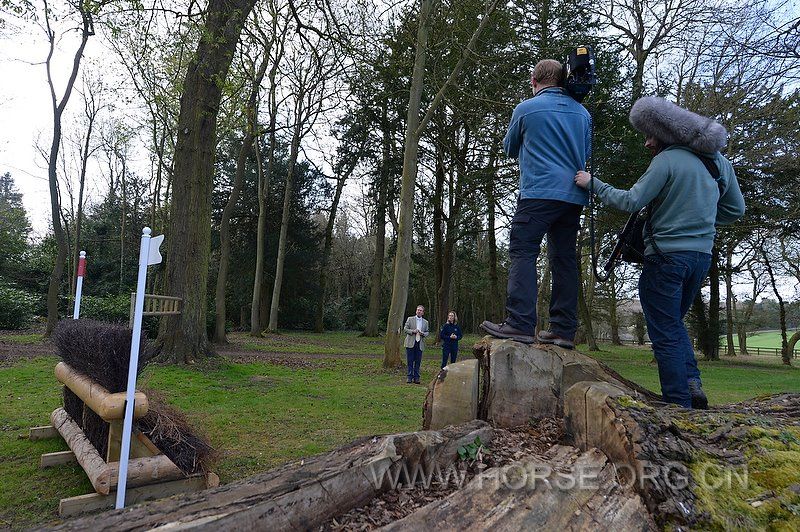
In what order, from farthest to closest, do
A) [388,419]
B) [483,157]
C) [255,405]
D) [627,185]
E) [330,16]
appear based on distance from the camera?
[483,157] → [627,185] → [330,16] → [255,405] → [388,419]

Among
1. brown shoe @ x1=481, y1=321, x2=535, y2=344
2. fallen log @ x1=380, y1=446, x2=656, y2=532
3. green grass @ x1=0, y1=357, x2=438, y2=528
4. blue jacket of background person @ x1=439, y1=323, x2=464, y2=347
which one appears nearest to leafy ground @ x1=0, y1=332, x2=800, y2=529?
green grass @ x1=0, y1=357, x2=438, y2=528

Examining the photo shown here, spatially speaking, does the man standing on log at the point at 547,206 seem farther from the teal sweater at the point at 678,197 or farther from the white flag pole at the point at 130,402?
the white flag pole at the point at 130,402

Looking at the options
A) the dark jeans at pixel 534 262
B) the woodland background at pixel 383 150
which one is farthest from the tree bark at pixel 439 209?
the dark jeans at pixel 534 262

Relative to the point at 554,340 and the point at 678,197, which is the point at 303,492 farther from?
the point at 678,197

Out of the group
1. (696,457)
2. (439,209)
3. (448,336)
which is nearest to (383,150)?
(439,209)

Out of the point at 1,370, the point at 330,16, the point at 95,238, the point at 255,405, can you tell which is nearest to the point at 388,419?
the point at 255,405

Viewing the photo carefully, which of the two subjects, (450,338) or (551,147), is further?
(450,338)

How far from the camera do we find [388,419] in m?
6.84

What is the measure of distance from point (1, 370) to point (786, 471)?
11.7m

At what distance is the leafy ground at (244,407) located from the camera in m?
4.49

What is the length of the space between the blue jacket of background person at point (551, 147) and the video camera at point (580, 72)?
3.4 inches

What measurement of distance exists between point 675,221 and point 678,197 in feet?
0.45

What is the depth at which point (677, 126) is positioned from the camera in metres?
2.90

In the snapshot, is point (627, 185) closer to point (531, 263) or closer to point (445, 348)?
point (445, 348)
